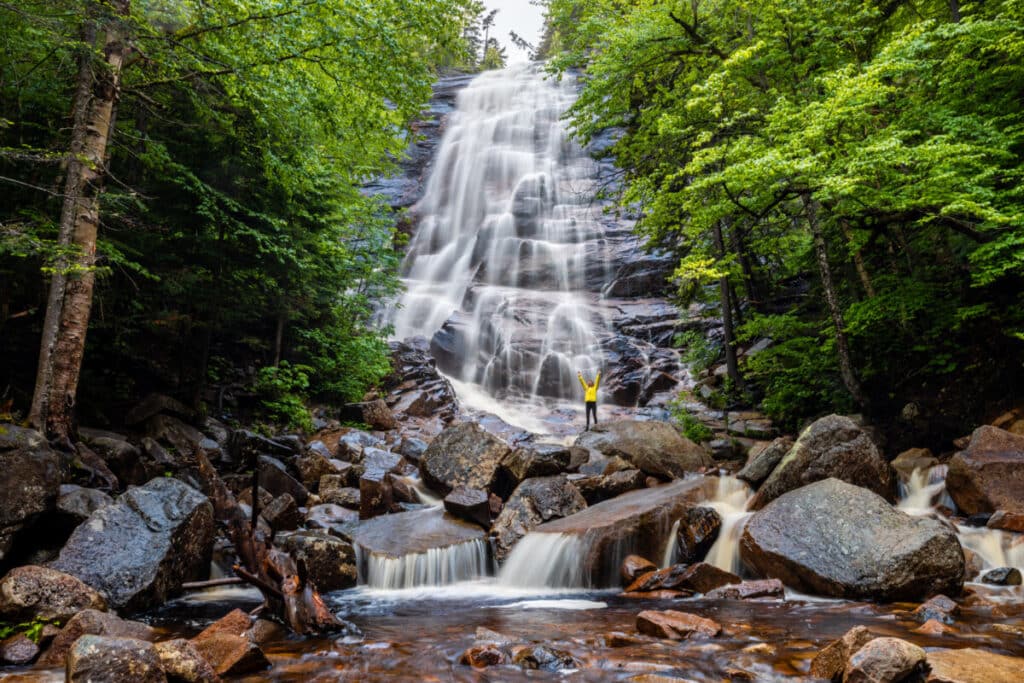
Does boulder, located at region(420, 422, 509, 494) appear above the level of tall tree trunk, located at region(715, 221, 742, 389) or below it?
below

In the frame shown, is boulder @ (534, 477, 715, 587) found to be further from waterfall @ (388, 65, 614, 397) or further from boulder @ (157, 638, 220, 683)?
waterfall @ (388, 65, 614, 397)

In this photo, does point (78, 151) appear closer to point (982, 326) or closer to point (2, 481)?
point (2, 481)

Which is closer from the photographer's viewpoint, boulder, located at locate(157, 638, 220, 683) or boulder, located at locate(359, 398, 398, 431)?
boulder, located at locate(157, 638, 220, 683)

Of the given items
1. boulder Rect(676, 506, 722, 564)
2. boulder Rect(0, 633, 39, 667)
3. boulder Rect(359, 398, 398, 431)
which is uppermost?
boulder Rect(359, 398, 398, 431)

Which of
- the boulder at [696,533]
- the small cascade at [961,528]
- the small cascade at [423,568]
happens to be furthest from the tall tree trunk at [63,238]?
the small cascade at [961,528]

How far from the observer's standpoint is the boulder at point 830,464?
7832mm

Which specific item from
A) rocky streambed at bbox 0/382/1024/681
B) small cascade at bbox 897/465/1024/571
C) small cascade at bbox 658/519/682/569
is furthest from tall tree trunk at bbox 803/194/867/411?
small cascade at bbox 658/519/682/569

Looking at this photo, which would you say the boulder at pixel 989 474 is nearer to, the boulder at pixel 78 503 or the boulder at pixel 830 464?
the boulder at pixel 830 464

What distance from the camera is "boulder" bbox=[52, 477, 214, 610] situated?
5.50 metres

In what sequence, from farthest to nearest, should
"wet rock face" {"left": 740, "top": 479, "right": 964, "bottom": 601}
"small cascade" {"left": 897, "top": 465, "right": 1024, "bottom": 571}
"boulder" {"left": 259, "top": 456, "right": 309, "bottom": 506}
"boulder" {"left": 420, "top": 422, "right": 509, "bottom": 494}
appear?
1. "boulder" {"left": 420, "top": 422, "right": 509, "bottom": 494}
2. "boulder" {"left": 259, "top": 456, "right": 309, "bottom": 506}
3. "small cascade" {"left": 897, "top": 465, "right": 1024, "bottom": 571}
4. "wet rock face" {"left": 740, "top": 479, "right": 964, "bottom": 601}

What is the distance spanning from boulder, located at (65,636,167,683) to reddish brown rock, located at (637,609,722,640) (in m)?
3.56

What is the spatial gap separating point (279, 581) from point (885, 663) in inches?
186

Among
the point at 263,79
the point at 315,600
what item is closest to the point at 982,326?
the point at 315,600

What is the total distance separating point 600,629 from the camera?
5.19 metres
